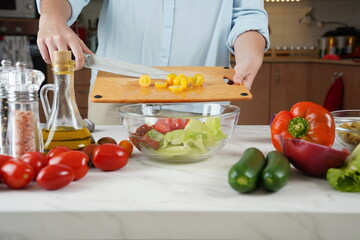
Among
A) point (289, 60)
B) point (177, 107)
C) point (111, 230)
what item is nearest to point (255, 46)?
point (177, 107)

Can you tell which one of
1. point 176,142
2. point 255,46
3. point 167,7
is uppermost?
point 167,7

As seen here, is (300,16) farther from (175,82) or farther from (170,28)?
(175,82)

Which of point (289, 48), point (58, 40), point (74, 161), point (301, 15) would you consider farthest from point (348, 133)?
point (301, 15)

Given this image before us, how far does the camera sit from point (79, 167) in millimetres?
823

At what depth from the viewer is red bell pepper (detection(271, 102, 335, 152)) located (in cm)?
101

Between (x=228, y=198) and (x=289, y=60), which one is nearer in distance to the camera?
(x=228, y=198)

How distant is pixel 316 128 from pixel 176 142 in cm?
32

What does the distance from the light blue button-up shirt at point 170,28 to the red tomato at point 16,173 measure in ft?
3.30

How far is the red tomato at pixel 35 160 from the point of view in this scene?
0.81 meters

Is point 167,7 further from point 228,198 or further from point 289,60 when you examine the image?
point 289,60

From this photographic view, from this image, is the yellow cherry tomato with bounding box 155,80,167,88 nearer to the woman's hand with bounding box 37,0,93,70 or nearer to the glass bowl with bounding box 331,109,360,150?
the woman's hand with bounding box 37,0,93,70

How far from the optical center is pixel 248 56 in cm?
147

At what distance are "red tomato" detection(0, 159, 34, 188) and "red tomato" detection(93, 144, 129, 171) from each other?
5.4 inches

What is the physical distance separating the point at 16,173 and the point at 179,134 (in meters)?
0.31
